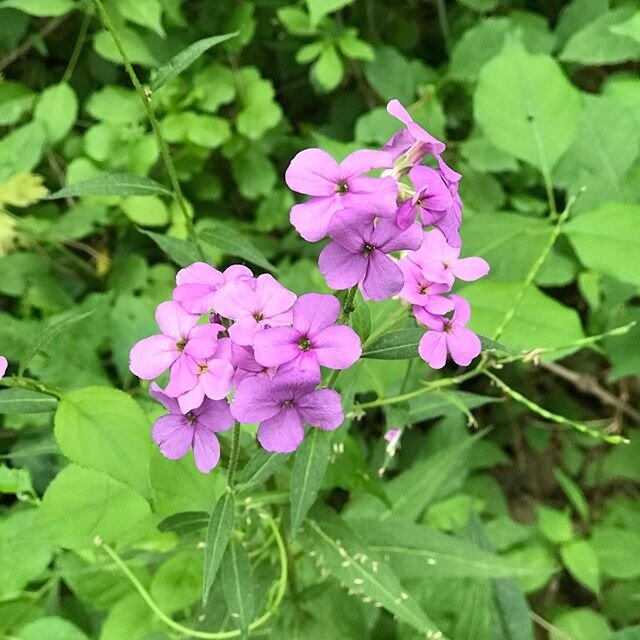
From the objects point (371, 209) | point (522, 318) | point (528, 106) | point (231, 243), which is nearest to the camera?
point (371, 209)

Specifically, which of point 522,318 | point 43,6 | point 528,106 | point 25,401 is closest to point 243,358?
point 25,401

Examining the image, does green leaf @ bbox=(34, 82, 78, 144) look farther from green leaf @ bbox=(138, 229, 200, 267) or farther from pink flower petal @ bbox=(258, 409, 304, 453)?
pink flower petal @ bbox=(258, 409, 304, 453)

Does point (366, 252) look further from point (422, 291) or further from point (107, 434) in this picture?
point (107, 434)

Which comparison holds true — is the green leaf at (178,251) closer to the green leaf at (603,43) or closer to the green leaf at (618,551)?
the green leaf at (603,43)

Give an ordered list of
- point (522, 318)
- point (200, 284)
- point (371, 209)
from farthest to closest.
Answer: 1. point (522, 318)
2. point (200, 284)
3. point (371, 209)

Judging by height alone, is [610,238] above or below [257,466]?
→ below

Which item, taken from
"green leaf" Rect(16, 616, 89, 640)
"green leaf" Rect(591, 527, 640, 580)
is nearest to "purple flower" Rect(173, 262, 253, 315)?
"green leaf" Rect(16, 616, 89, 640)

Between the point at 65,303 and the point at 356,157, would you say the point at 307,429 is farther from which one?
the point at 65,303
